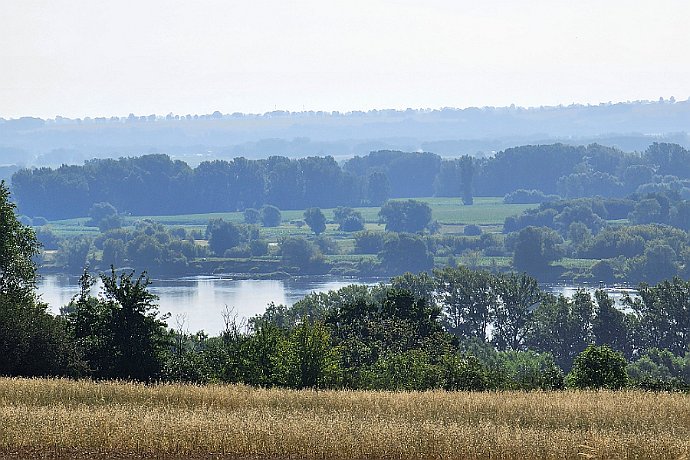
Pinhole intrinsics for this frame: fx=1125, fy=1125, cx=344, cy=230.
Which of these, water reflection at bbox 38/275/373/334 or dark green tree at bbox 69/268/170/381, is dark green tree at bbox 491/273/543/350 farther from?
dark green tree at bbox 69/268/170/381

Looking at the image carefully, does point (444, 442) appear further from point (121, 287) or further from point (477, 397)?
point (121, 287)

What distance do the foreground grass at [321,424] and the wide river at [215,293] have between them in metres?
89.5

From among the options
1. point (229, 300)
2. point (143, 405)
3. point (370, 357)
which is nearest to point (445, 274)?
point (229, 300)

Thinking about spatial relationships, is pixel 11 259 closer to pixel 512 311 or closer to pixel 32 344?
pixel 32 344

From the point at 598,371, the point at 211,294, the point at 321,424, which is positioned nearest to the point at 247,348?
the point at 598,371

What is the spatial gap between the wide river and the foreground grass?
294 ft

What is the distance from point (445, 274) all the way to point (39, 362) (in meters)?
84.3

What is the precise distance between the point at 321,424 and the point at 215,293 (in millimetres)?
138705

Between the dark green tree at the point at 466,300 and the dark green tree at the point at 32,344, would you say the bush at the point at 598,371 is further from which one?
the dark green tree at the point at 466,300

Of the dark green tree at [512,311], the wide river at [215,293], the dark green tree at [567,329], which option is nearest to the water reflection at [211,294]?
the wide river at [215,293]

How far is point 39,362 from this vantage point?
27.7 metres

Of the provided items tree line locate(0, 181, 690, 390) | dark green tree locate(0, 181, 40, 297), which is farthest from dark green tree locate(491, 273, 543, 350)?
dark green tree locate(0, 181, 40, 297)

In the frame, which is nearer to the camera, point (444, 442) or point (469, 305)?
point (444, 442)

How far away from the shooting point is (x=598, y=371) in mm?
31750
